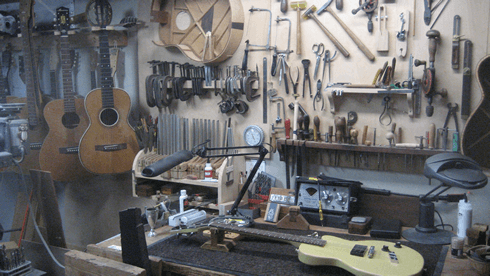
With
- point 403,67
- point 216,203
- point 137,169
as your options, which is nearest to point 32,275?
point 137,169

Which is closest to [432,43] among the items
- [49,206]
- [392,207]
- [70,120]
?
[392,207]

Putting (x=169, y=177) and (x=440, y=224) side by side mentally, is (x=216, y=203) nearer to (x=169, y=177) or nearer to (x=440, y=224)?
(x=169, y=177)

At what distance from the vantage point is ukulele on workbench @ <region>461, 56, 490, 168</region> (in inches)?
99.1

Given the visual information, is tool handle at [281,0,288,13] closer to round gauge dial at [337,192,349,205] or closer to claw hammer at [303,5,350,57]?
claw hammer at [303,5,350,57]

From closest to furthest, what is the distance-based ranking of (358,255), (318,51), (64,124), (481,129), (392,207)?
(358,255)
(481,129)
(392,207)
(318,51)
(64,124)

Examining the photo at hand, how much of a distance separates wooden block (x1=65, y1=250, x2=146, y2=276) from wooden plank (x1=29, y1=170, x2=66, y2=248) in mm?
1312

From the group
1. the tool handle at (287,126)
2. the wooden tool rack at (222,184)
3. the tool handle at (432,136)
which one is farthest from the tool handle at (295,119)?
the tool handle at (432,136)

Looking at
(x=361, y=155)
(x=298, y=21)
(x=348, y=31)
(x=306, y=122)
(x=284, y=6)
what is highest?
(x=284, y=6)

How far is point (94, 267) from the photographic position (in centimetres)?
219

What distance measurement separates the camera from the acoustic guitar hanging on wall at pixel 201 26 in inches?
129

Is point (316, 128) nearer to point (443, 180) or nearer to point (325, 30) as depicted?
point (325, 30)

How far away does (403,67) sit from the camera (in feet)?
9.21

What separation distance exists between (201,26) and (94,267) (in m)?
2.11

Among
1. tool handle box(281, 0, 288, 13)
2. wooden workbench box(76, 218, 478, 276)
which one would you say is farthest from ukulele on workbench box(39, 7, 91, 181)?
tool handle box(281, 0, 288, 13)
